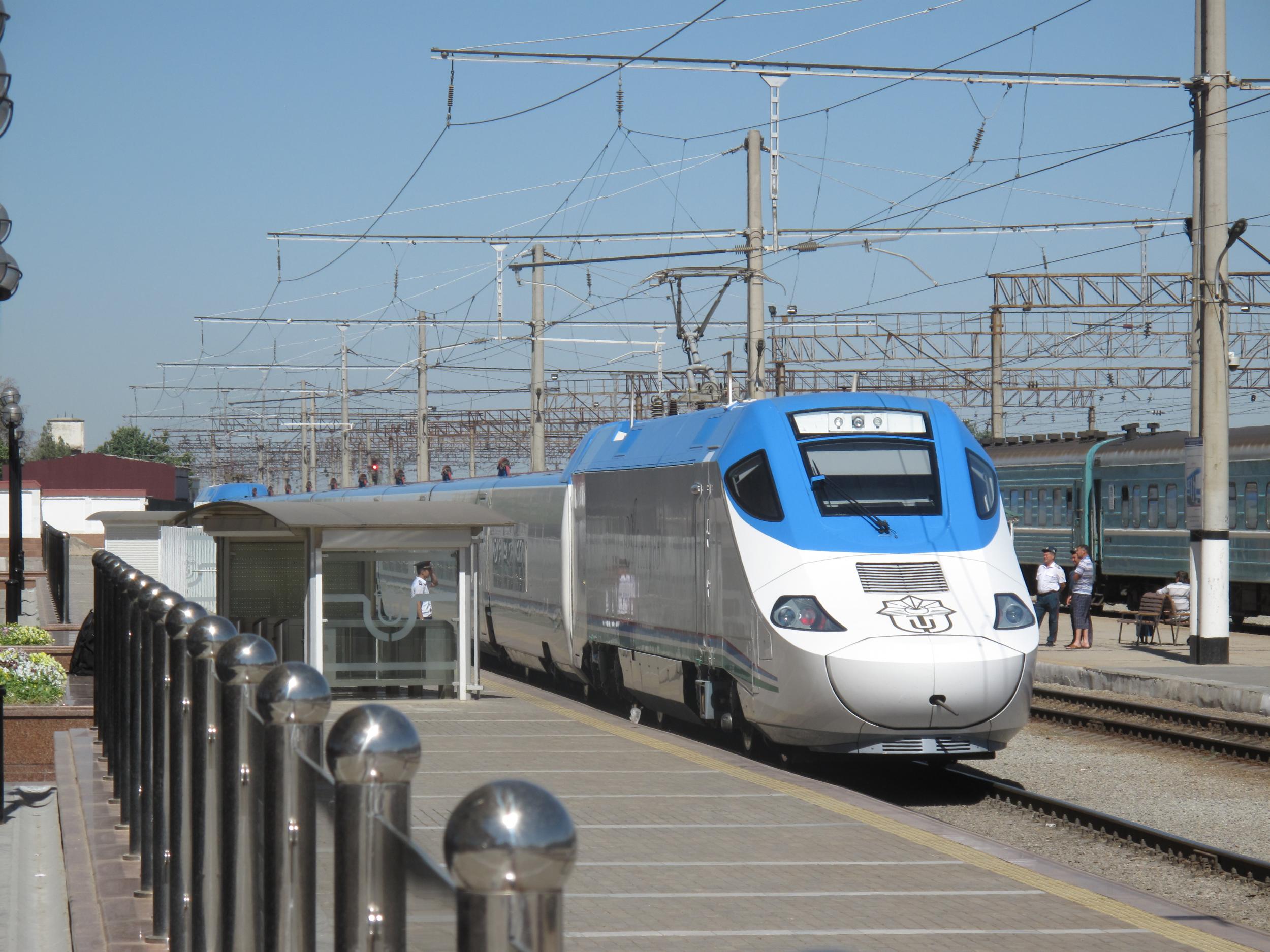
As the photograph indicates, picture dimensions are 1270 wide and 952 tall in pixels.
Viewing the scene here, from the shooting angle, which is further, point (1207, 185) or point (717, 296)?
point (717, 296)

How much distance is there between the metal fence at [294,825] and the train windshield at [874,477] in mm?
6407

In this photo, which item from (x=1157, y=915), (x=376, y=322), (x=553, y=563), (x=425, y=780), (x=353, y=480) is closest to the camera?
(x=1157, y=915)

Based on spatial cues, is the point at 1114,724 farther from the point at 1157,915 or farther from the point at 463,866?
the point at 463,866

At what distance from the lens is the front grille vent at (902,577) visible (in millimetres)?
12742

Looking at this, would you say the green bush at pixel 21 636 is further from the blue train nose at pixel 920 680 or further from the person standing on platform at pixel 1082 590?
the person standing on platform at pixel 1082 590

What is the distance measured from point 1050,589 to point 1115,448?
→ 9714 millimetres

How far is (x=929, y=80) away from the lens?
69.9 feet

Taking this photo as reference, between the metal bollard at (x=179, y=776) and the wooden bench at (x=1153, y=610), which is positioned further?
the wooden bench at (x=1153, y=610)

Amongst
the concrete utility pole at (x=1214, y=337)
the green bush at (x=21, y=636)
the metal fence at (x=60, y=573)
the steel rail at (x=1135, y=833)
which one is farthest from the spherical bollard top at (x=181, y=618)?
the metal fence at (x=60, y=573)

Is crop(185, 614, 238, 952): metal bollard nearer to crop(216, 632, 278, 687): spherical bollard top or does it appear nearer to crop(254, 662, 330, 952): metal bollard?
crop(216, 632, 278, 687): spherical bollard top

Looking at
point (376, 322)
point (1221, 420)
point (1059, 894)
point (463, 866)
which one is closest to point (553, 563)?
point (1221, 420)

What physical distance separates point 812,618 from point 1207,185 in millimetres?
12177

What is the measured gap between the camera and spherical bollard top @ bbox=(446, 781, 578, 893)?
219cm

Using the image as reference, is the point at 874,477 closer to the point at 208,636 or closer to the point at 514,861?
the point at 208,636
